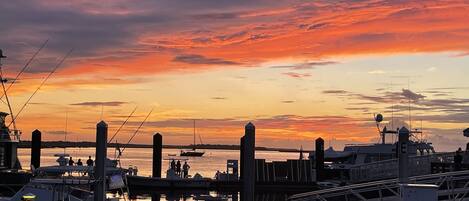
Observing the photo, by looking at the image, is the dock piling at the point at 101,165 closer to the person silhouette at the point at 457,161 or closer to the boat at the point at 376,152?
the person silhouette at the point at 457,161

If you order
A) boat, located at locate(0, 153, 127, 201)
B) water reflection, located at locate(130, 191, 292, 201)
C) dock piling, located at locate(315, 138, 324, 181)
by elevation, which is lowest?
water reflection, located at locate(130, 191, 292, 201)

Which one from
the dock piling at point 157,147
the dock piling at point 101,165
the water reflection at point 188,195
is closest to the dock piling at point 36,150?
the water reflection at point 188,195

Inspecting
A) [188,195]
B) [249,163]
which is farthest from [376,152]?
[249,163]

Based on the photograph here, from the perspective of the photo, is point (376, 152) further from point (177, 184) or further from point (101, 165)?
point (101, 165)

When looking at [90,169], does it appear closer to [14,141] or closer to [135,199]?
[14,141]

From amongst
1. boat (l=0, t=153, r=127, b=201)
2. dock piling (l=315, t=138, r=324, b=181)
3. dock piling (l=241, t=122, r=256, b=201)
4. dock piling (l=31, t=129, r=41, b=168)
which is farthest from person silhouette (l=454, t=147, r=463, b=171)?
dock piling (l=31, t=129, r=41, b=168)

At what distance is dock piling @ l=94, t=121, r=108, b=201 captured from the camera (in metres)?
26.8

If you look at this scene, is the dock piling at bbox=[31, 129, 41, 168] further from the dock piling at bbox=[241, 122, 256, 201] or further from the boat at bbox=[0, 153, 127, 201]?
the dock piling at bbox=[241, 122, 256, 201]

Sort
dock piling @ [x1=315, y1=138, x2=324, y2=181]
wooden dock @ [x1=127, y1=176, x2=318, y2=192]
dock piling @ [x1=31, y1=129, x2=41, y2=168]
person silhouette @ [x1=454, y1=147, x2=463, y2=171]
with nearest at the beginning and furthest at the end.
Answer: person silhouette @ [x1=454, y1=147, x2=463, y2=171], dock piling @ [x1=31, y1=129, x2=41, y2=168], dock piling @ [x1=315, y1=138, x2=324, y2=181], wooden dock @ [x1=127, y1=176, x2=318, y2=192]

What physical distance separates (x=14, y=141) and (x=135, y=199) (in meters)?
16.7

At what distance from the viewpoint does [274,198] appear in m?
53.8

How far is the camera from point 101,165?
89.1 feet

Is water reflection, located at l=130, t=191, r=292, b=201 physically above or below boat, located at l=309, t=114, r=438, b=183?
below

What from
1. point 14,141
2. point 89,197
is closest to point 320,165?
point 14,141
